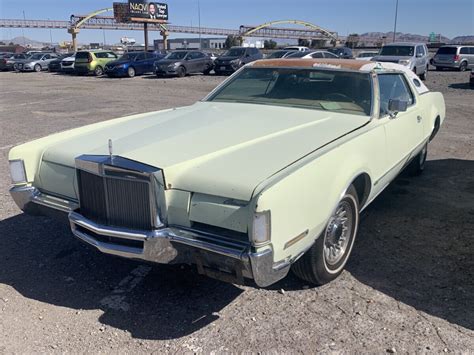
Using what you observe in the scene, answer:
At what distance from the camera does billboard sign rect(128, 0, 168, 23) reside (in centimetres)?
5838

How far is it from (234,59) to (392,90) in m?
19.9

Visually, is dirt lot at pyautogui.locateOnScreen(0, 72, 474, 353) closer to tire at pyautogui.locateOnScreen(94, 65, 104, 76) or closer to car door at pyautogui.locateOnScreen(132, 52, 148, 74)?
car door at pyautogui.locateOnScreen(132, 52, 148, 74)

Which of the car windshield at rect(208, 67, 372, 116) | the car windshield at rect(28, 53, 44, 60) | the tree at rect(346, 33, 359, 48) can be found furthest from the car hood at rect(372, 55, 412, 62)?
the tree at rect(346, 33, 359, 48)

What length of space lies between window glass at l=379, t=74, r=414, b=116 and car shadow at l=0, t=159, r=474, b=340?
46.6 inches

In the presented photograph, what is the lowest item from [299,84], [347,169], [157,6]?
[347,169]

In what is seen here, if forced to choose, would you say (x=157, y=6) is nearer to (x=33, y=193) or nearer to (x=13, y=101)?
(x=13, y=101)

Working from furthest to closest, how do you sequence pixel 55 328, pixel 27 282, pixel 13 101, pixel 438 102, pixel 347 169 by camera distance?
1. pixel 13 101
2. pixel 438 102
3. pixel 27 282
4. pixel 347 169
5. pixel 55 328

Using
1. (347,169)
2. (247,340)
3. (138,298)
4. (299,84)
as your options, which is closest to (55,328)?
(138,298)

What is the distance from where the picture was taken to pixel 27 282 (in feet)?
11.2

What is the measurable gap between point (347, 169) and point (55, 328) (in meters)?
2.20

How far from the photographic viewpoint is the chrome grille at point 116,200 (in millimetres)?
2779

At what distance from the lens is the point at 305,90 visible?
14.3ft

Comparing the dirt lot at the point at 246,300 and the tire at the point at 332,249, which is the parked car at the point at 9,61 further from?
the tire at the point at 332,249

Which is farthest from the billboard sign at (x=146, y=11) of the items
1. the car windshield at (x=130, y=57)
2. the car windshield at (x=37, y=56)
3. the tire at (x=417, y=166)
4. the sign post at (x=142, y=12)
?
the tire at (x=417, y=166)
